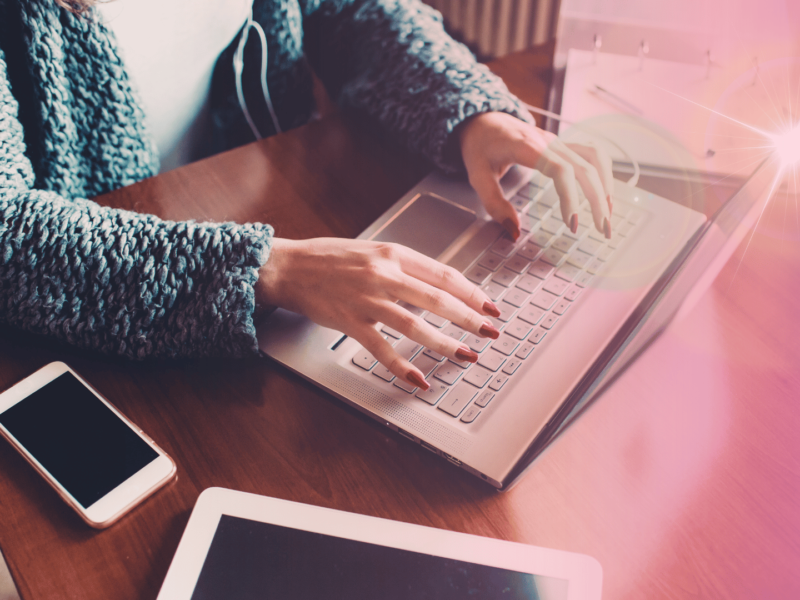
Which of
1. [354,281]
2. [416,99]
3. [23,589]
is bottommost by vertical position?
[23,589]

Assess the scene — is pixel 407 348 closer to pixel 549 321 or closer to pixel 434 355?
pixel 434 355

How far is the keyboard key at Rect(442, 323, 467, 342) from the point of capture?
475mm

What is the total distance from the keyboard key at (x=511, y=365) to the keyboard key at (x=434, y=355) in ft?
0.18

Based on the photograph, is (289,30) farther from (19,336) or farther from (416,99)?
(19,336)

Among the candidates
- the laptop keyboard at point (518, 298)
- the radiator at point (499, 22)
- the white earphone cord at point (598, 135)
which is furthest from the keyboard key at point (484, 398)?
the radiator at point (499, 22)

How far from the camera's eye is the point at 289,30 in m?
0.72

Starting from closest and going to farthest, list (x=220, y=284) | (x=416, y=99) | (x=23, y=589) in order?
(x=23, y=589)
(x=220, y=284)
(x=416, y=99)

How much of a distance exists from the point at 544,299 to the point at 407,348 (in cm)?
15

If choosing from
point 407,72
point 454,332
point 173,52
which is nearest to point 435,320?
point 454,332

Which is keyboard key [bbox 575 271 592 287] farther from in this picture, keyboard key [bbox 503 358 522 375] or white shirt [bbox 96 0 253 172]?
white shirt [bbox 96 0 253 172]

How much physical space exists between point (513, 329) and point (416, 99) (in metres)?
0.33

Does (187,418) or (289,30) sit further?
(289,30)

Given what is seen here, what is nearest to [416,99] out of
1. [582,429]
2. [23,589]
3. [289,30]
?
[289,30]

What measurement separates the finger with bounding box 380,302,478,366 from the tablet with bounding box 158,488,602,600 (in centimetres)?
14
